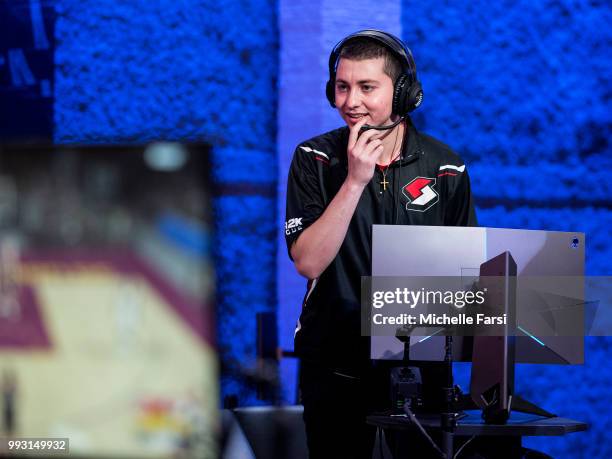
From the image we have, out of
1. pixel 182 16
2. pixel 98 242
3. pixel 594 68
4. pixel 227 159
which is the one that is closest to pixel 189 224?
pixel 227 159

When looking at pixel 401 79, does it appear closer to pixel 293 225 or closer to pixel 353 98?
pixel 353 98

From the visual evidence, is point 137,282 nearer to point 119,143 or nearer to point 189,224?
point 189,224

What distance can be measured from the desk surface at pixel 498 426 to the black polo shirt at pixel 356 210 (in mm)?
227

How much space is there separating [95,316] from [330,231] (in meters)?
2.52

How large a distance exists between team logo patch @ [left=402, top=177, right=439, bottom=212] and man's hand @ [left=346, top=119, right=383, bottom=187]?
0.16 meters

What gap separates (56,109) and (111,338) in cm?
120

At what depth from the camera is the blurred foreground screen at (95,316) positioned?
354 centimetres

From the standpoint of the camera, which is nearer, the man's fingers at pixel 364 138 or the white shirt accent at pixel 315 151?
the man's fingers at pixel 364 138

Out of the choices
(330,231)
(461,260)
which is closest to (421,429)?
(461,260)

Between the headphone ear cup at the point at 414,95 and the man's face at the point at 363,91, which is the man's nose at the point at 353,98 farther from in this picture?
the headphone ear cup at the point at 414,95

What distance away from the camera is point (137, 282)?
373cm

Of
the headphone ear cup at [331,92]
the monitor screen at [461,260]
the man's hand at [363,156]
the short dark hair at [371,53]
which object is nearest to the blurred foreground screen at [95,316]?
the headphone ear cup at [331,92]

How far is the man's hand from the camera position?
1573 mm

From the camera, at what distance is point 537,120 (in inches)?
132
